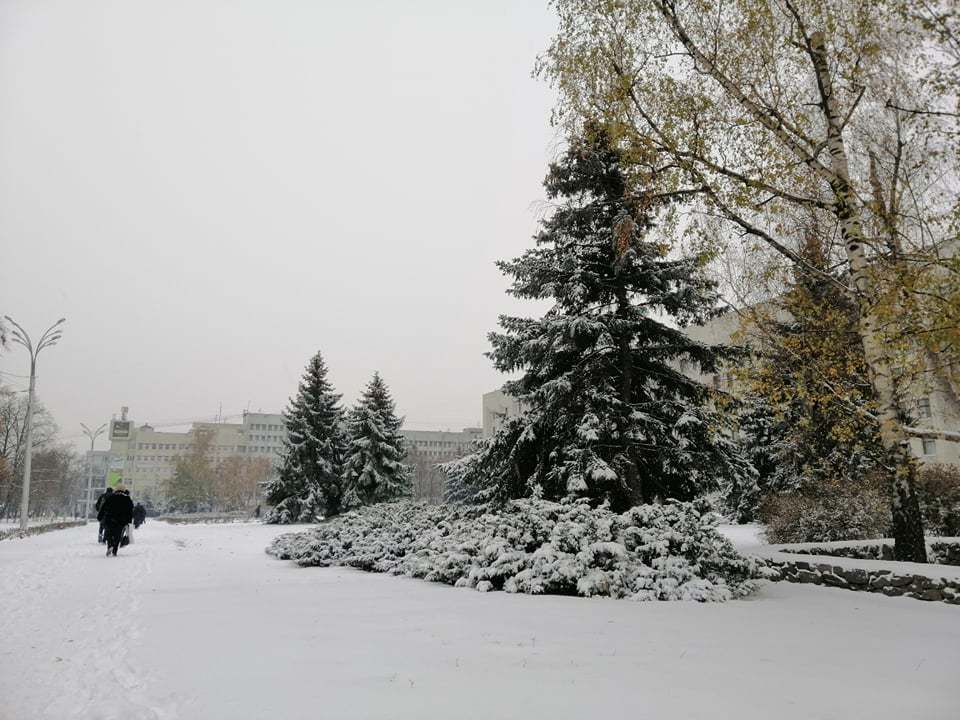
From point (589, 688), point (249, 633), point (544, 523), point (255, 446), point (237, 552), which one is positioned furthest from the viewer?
point (255, 446)

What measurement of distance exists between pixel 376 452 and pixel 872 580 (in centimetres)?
2712

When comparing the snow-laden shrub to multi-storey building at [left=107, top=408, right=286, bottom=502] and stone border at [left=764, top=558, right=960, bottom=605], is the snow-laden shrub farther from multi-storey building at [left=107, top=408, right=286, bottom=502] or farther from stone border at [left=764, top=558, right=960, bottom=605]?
multi-storey building at [left=107, top=408, right=286, bottom=502]

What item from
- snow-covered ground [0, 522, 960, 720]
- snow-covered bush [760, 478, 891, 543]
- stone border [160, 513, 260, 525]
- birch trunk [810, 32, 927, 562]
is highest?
birch trunk [810, 32, 927, 562]

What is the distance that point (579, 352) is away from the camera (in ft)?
44.2

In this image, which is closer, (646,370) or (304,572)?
(304,572)

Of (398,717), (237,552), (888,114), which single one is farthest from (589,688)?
(237,552)

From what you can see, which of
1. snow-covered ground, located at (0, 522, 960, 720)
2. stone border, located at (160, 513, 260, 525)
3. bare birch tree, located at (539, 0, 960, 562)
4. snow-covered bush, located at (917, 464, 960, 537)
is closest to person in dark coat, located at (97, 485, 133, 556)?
snow-covered ground, located at (0, 522, 960, 720)

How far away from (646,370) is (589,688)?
9.95m

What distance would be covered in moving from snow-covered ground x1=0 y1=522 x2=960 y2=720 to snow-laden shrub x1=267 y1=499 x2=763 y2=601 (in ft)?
1.28

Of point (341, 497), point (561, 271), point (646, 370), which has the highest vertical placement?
point (561, 271)

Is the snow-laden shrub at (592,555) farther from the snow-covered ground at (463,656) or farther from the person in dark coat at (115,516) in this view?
the person in dark coat at (115,516)

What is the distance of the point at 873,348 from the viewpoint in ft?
29.8

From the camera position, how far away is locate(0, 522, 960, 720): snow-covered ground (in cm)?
383

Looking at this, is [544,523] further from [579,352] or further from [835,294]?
[835,294]
